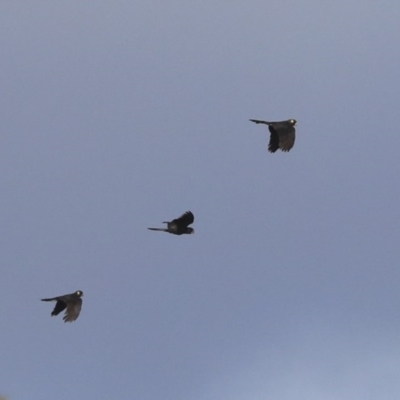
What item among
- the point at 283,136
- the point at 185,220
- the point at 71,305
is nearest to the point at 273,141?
the point at 283,136

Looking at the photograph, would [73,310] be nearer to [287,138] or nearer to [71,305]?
[71,305]

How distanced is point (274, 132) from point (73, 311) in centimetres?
1477

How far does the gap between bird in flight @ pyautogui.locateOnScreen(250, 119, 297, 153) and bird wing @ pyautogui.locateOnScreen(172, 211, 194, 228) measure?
6326 millimetres

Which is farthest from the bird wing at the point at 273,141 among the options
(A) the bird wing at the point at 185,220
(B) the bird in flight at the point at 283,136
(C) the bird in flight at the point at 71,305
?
(C) the bird in flight at the point at 71,305

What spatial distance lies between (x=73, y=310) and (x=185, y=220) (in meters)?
7.67

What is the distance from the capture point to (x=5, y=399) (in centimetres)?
8450

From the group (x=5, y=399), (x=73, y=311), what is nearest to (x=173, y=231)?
(x=73, y=311)

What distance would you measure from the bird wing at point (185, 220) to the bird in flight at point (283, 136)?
249 inches

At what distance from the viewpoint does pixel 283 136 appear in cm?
7469

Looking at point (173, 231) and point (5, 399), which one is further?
point (5, 399)

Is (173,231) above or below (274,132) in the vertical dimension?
below

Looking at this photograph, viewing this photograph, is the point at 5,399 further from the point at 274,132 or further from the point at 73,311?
the point at 274,132

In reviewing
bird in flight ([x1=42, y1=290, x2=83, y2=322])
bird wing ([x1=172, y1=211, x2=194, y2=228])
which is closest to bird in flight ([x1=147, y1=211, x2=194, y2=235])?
bird wing ([x1=172, y1=211, x2=194, y2=228])

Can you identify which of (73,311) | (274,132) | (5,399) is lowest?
(5,399)
